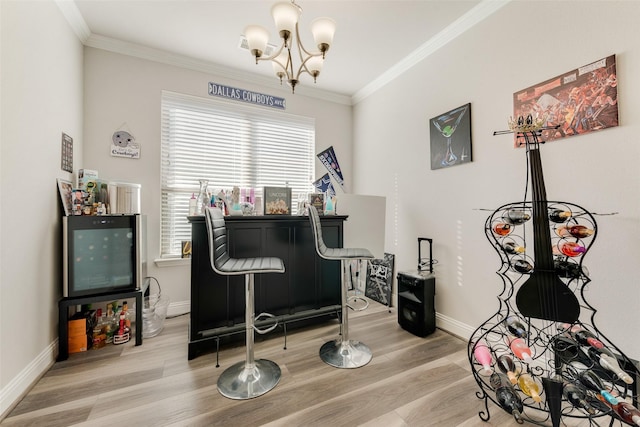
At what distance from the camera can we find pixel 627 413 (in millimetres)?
1037

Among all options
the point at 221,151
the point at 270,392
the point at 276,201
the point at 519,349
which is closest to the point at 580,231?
the point at 519,349

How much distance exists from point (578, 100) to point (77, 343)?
3.98 m

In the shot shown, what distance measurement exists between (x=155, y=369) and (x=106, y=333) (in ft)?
2.42

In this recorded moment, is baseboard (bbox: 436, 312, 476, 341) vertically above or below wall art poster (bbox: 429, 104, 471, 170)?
below

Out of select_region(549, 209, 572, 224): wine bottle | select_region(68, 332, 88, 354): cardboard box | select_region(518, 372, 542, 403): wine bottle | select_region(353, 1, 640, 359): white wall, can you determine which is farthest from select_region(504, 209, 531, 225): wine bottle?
select_region(68, 332, 88, 354): cardboard box

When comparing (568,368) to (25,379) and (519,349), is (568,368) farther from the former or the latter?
(25,379)

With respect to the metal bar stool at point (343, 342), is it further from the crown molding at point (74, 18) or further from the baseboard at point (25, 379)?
the crown molding at point (74, 18)

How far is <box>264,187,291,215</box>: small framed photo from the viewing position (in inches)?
90.8

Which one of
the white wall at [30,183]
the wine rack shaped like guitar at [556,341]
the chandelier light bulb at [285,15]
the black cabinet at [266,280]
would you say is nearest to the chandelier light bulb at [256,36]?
the chandelier light bulb at [285,15]

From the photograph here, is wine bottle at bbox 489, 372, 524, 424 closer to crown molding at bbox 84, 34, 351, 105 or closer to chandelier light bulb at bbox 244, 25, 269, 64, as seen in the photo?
chandelier light bulb at bbox 244, 25, 269, 64

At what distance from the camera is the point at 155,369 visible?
5.95 feet

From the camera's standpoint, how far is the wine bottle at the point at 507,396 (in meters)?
1.27

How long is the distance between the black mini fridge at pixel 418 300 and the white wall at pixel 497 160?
137 mm

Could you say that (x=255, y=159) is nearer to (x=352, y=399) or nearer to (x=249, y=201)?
(x=249, y=201)
